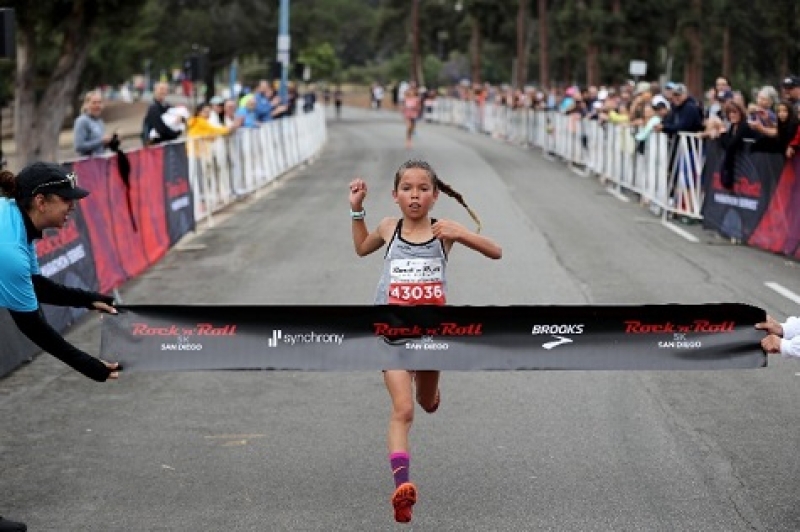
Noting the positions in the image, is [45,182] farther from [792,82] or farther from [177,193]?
[792,82]

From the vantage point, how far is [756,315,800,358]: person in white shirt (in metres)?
6.04

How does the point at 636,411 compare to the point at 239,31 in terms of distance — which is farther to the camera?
the point at 239,31

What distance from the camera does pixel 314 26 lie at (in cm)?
8631

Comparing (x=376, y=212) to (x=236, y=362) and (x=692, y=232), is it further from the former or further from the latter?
(x=236, y=362)

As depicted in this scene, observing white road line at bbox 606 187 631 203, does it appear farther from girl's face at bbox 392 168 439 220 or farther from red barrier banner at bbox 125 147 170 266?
girl's face at bbox 392 168 439 220

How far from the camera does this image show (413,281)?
6.42 meters

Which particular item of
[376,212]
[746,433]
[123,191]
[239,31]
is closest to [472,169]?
[376,212]

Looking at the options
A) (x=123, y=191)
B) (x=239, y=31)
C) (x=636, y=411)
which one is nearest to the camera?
(x=636, y=411)

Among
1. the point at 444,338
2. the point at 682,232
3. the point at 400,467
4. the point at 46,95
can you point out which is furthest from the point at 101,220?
the point at 46,95

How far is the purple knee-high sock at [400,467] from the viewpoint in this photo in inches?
231

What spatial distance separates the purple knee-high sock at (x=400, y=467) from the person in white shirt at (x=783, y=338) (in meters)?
1.76

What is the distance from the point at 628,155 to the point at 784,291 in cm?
1228

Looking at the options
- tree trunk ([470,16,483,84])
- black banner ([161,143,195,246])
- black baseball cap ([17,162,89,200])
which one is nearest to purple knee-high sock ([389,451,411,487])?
black baseball cap ([17,162,89,200])

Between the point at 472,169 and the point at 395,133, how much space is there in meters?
24.2
